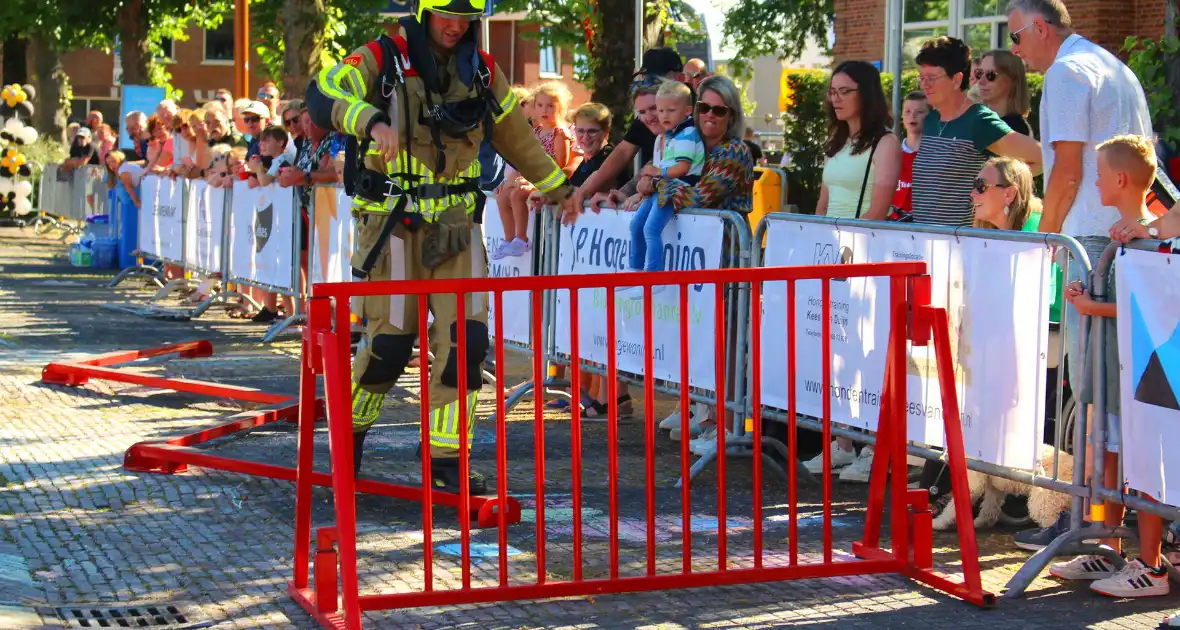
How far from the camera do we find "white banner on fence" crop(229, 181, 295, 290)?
12.8 m

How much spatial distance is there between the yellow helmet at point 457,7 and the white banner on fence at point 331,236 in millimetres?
5243

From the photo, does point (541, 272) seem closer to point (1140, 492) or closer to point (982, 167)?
point (982, 167)

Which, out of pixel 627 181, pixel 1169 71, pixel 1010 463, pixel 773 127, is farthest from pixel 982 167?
pixel 773 127

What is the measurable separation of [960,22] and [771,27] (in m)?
28.2

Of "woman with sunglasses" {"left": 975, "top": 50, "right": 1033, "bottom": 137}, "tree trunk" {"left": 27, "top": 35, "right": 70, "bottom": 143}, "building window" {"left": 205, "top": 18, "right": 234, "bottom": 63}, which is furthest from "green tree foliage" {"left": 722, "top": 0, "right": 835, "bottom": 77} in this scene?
"woman with sunglasses" {"left": 975, "top": 50, "right": 1033, "bottom": 137}

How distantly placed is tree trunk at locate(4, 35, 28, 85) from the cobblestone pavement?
113ft

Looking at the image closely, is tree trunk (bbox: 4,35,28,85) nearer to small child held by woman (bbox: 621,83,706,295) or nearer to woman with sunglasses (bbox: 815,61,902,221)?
small child held by woman (bbox: 621,83,706,295)


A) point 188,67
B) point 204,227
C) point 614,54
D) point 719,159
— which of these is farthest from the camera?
point 188,67

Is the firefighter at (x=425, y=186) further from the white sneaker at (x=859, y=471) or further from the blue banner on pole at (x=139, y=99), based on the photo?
the blue banner on pole at (x=139, y=99)

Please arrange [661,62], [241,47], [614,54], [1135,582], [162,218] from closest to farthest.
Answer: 1. [1135,582]
2. [661,62]
3. [614,54]
4. [162,218]
5. [241,47]

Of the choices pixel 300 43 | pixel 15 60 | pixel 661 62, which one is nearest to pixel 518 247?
pixel 661 62

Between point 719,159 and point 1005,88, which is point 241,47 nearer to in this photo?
point 719,159

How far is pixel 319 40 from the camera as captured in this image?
22.0 metres

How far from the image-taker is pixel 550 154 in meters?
9.51
